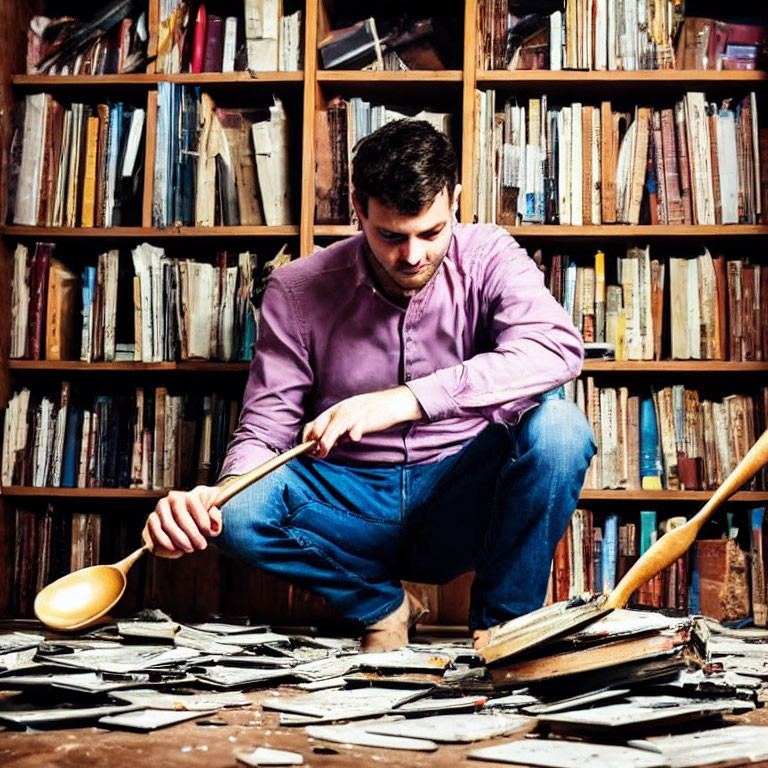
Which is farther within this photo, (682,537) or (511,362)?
(511,362)

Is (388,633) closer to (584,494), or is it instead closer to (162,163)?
(584,494)

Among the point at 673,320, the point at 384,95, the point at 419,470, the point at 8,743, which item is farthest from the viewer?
the point at 384,95

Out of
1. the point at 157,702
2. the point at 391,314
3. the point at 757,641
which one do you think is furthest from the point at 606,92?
the point at 157,702

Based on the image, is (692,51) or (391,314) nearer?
(391,314)

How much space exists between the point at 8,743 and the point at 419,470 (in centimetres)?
118

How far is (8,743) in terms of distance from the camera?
4.19 feet

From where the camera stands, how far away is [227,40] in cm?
304

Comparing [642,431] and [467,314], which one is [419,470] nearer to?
[467,314]

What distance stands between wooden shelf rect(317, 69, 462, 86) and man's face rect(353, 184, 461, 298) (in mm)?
845

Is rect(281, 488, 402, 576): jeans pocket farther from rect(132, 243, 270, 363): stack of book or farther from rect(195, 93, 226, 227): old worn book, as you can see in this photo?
rect(195, 93, 226, 227): old worn book

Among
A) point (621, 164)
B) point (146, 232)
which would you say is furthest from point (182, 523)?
point (621, 164)

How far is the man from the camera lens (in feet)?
6.76

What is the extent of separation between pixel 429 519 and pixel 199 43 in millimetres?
1612

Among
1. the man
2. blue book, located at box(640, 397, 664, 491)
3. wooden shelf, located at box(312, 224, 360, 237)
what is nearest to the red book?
wooden shelf, located at box(312, 224, 360, 237)
